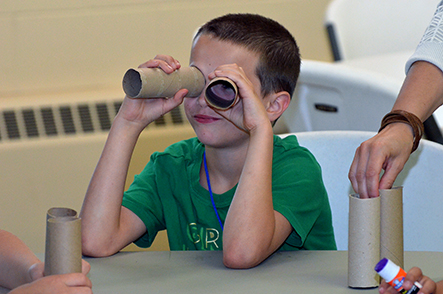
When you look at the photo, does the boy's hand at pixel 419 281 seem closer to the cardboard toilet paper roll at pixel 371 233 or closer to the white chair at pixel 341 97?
the cardboard toilet paper roll at pixel 371 233

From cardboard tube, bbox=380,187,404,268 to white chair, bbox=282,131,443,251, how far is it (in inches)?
17.4

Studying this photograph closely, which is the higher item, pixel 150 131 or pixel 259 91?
pixel 259 91

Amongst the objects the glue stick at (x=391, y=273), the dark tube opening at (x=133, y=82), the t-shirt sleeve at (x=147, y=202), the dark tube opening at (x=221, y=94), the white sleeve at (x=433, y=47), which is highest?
the white sleeve at (x=433, y=47)

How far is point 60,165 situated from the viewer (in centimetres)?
256

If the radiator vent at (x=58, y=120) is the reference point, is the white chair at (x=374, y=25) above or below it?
above

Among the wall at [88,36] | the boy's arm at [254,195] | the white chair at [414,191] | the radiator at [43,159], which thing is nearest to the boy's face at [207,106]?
the boy's arm at [254,195]

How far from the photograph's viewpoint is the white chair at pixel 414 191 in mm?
1190

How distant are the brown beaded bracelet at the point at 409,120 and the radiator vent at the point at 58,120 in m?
1.75

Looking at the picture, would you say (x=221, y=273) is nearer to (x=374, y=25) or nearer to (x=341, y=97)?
(x=341, y=97)

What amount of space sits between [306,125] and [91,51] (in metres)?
1.28

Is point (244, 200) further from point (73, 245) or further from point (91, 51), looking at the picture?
point (91, 51)

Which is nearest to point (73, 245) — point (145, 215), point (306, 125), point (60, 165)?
point (145, 215)

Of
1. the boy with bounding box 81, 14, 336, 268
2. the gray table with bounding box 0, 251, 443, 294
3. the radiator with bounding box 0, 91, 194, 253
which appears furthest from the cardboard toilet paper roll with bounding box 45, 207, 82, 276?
the radiator with bounding box 0, 91, 194, 253

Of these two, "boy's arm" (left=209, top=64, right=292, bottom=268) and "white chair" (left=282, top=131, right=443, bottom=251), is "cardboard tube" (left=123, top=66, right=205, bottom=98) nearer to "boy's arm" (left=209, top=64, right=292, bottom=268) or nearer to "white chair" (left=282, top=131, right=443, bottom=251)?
"boy's arm" (left=209, top=64, right=292, bottom=268)
